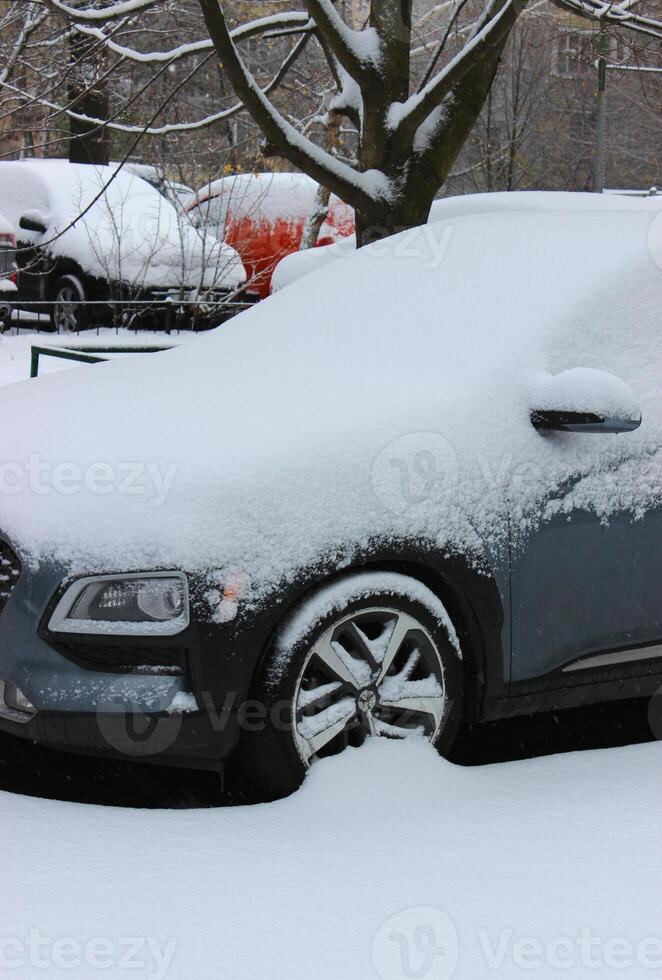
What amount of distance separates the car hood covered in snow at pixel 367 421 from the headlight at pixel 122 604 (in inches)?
2.1

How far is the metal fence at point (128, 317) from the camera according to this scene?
41.2 feet

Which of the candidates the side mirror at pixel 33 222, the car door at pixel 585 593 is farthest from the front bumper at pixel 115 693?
the side mirror at pixel 33 222

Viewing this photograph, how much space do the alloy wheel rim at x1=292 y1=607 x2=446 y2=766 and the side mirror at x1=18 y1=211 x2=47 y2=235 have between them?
11.3 m

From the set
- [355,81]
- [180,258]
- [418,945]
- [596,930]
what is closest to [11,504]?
[418,945]

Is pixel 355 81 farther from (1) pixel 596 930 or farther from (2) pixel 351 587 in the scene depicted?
(1) pixel 596 930

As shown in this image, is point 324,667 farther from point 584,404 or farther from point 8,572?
point 584,404

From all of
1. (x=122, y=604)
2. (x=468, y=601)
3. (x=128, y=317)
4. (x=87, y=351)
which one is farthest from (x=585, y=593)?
(x=128, y=317)

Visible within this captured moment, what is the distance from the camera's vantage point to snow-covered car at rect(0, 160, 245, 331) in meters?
13.1

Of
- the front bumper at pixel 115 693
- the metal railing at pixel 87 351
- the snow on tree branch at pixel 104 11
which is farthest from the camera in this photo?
the snow on tree branch at pixel 104 11

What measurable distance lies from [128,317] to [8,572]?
383 inches

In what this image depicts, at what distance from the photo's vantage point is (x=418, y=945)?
276cm

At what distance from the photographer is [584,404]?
3471mm

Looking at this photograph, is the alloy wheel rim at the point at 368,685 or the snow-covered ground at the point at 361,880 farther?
the alloy wheel rim at the point at 368,685

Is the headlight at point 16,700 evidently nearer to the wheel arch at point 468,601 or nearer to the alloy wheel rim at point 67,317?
the wheel arch at point 468,601
